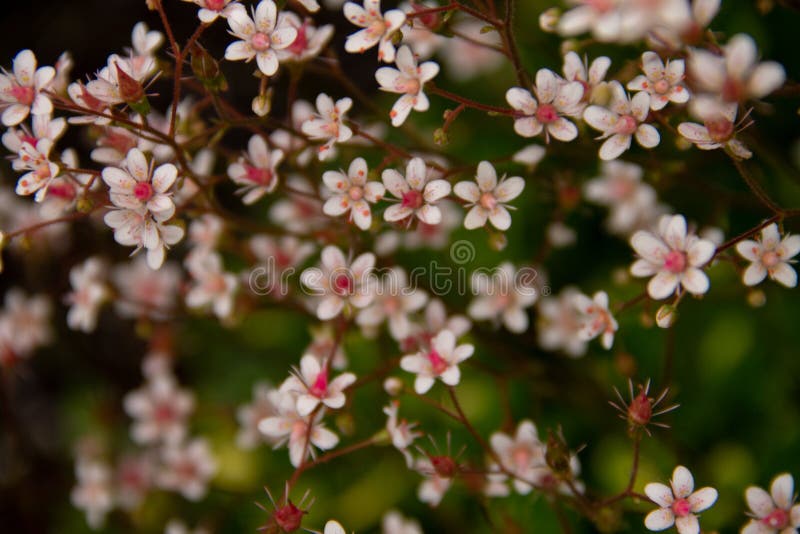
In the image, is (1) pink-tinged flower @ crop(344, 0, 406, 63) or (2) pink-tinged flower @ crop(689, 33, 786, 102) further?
(1) pink-tinged flower @ crop(344, 0, 406, 63)

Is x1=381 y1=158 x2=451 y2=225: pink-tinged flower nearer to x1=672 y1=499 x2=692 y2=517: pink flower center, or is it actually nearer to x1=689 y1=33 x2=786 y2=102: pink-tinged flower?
x1=689 y1=33 x2=786 y2=102: pink-tinged flower

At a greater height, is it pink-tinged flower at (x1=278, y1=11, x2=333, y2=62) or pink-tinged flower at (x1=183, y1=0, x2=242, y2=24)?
pink-tinged flower at (x1=183, y1=0, x2=242, y2=24)

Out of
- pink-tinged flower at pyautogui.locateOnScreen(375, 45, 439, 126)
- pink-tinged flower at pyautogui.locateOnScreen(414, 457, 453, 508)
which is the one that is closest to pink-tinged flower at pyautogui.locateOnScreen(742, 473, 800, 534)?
pink-tinged flower at pyautogui.locateOnScreen(414, 457, 453, 508)

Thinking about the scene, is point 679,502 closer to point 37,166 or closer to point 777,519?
point 777,519

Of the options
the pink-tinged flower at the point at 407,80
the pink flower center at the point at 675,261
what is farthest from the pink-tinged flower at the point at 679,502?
the pink-tinged flower at the point at 407,80

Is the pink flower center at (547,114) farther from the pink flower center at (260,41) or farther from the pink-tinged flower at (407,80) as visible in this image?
the pink flower center at (260,41)

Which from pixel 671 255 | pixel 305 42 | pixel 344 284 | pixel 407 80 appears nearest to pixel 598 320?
pixel 671 255

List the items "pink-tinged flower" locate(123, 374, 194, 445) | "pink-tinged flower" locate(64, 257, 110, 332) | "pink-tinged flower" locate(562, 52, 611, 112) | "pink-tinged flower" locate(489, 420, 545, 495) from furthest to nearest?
"pink-tinged flower" locate(123, 374, 194, 445) → "pink-tinged flower" locate(64, 257, 110, 332) → "pink-tinged flower" locate(489, 420, 545, 495) → "pink-tinged flower" locate(562, 52, 611, 112)
